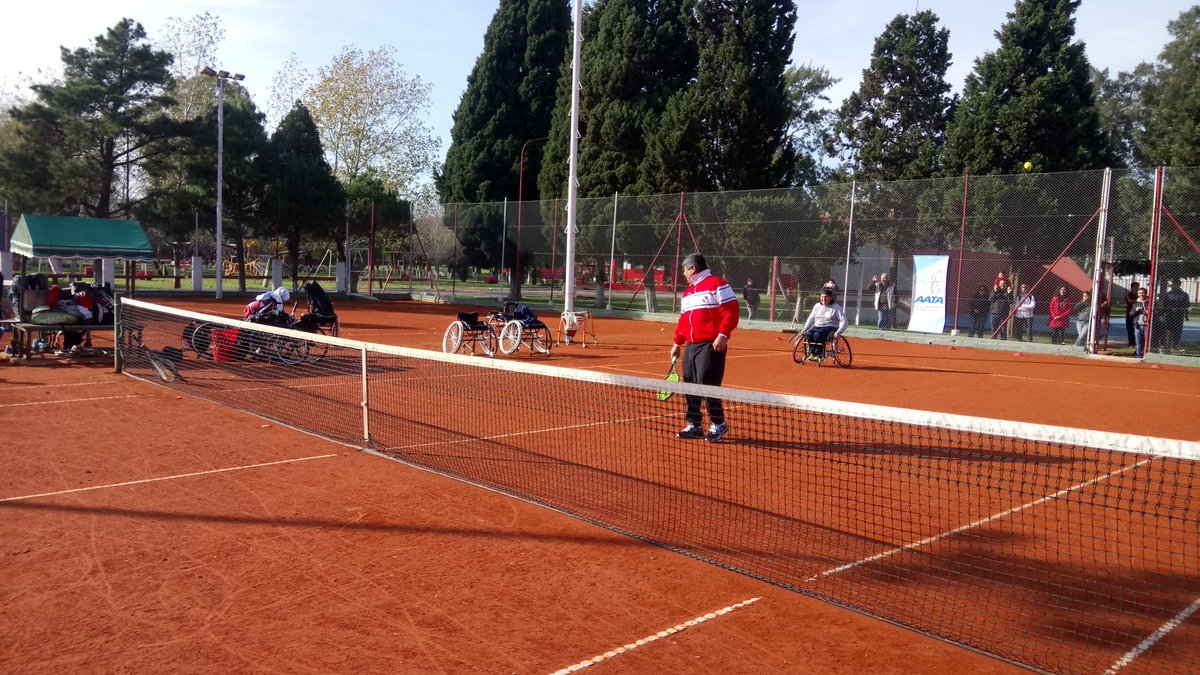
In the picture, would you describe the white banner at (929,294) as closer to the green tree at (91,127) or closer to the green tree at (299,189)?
the green tree at (299,189)

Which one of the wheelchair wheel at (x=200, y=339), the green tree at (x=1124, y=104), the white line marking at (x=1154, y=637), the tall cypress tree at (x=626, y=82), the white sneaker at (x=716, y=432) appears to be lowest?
the white line marking at (x=1154, y=637)

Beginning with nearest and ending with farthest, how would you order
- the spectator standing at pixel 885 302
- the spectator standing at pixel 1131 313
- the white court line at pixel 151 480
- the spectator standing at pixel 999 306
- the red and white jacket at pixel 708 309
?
the white court line at pixel 151 480
the red and white jacket at pixel 708 309
the spectator standing at pixel 1131 313
the spectator standing at pixel 999 306
the spectator standing at pixel 885 302

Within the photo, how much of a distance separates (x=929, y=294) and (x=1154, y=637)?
19791mm

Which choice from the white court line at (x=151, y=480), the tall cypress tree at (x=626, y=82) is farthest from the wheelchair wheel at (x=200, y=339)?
the tall cypress tree at (x=626, y=82)

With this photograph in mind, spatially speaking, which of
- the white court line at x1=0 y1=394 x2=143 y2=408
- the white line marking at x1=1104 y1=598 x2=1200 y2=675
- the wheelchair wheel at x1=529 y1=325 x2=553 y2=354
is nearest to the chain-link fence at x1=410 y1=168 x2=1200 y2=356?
the wheelchair wheel at x1=529 y1=325 x2=553 y2=354

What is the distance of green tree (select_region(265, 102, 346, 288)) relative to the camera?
122ft

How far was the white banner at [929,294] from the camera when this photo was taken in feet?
73.8

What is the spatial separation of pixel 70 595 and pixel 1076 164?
30692 mm

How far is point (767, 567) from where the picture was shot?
5.13 metres

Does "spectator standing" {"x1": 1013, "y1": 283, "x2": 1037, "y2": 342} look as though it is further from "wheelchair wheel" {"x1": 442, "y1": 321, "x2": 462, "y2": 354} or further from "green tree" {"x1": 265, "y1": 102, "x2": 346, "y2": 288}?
"green tree" {"x1": 265, "y1": 102, "x2": 346, "y2": 288}

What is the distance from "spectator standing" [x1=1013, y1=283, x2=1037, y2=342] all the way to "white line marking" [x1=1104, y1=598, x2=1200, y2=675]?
59.3 feet

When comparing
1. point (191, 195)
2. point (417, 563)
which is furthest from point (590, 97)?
point (417, 563)

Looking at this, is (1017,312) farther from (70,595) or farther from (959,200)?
(70,595)

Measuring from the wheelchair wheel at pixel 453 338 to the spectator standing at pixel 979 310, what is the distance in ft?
45.6
